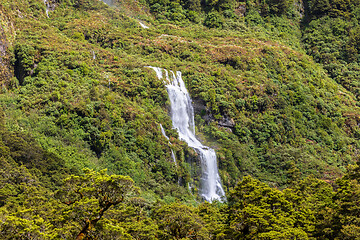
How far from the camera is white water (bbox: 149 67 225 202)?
51.5 metres

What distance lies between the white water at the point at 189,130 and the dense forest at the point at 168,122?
1.04 metres

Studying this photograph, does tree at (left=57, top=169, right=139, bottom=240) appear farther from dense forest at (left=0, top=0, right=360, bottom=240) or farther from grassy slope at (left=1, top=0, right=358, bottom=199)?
grassy slope at (left=1, top=0, right=358, bottom=199)

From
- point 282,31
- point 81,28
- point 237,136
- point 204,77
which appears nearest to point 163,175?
point 237,136

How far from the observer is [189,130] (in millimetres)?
57281

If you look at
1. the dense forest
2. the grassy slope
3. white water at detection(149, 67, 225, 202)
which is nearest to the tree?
the dense forest

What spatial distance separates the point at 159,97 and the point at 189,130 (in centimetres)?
599

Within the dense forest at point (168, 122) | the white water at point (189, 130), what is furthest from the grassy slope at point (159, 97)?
the white water at point (189, 130)

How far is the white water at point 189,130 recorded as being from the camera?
2028 inches

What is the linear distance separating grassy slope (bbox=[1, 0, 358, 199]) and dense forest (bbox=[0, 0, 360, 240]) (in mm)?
204

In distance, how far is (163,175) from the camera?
47.7m

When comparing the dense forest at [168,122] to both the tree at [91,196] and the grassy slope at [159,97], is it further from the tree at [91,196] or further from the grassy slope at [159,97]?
the grassy slope at [159,97]

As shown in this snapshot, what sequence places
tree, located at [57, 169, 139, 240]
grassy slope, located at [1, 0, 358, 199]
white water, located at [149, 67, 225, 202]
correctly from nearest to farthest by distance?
tree, located at [57, 169, 139, 240] → grassy slope, located at [1, 0, 358, 199] → white water, located at [149, 67, 225, 202]

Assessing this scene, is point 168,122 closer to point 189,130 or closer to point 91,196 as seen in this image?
point 189,130

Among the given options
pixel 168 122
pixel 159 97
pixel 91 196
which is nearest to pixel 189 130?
pixel 168 122
